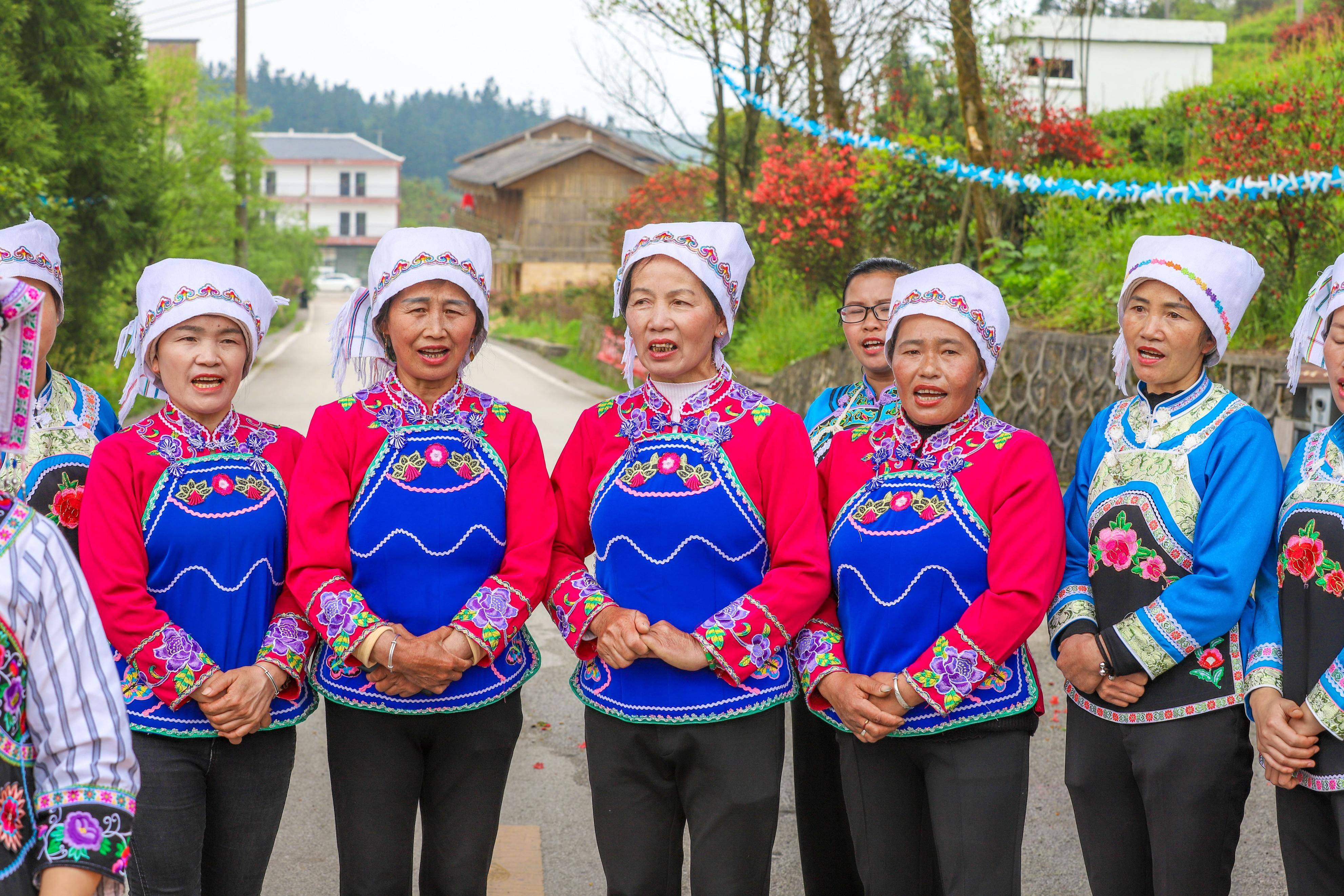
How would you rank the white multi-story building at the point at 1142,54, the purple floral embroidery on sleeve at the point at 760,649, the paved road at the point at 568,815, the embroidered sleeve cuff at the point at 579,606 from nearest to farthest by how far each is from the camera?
the purple floral embroidery on sleeve at the point at 760,649 → the embroidered sleeve cuff at the point at 579,606 → the paved road at the point at 568,815 → the white multi-story building at the point at 1142,54

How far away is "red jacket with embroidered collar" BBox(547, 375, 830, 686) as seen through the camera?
106 inches

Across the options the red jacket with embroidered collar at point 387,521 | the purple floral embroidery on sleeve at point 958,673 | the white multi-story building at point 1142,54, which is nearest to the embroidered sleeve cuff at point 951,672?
the purple floral embroidery on sleeve at point 958,673

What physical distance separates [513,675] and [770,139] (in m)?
13.8

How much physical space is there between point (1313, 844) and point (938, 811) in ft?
2.53

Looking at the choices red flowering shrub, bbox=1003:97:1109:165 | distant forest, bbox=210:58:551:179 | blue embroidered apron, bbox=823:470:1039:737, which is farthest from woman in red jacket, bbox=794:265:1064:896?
distant forest, bbox=210:58:551:179

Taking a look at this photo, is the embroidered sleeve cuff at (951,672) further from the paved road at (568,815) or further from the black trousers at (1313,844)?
the black trousers at (1313,844)

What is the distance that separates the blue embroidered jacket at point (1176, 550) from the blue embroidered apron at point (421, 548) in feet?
4.44

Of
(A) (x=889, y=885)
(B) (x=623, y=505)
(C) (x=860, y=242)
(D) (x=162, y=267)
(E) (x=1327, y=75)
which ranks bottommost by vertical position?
(A) (x=889, y=885)

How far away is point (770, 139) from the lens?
15820mm

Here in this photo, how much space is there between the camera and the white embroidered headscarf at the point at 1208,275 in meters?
2.79

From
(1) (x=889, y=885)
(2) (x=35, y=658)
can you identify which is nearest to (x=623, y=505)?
(1) (x=889, y=885)

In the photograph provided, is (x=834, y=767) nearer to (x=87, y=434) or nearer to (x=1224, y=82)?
(x=87, y=434)

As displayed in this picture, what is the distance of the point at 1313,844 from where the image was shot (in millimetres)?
2553

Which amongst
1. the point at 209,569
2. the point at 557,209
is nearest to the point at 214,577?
the point at 209,569
